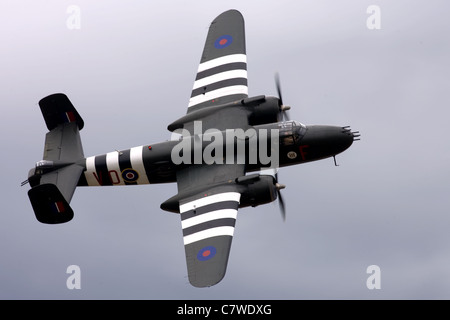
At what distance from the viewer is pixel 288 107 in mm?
60656

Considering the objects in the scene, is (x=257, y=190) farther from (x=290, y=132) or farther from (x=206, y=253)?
(x=206, y=253)

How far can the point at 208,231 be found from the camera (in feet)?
180

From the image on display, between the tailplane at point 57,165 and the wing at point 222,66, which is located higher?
the wing at point 222,66

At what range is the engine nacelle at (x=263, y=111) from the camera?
60031 mm

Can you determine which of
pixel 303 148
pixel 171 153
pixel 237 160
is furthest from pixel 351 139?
pixel 171 153

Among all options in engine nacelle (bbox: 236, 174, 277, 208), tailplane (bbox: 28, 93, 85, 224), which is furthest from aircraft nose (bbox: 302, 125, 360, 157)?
tailplane (bbox: 28, 93, 85, 224)

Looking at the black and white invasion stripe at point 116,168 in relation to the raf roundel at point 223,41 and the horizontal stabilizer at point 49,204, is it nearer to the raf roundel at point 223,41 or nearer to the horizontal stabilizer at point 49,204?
the horizontal stabilizer at point 49,204

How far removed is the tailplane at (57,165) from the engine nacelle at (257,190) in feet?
32.4

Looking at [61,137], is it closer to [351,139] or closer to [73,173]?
[73,173]

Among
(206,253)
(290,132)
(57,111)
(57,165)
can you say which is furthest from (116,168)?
(290,132)

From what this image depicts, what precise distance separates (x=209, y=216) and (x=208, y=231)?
3.43 ft

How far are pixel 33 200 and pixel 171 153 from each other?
8194 mm

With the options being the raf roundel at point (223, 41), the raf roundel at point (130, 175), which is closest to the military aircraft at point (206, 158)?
the raf roundel at point (130, 175)

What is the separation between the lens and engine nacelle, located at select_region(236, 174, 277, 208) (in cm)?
5591
